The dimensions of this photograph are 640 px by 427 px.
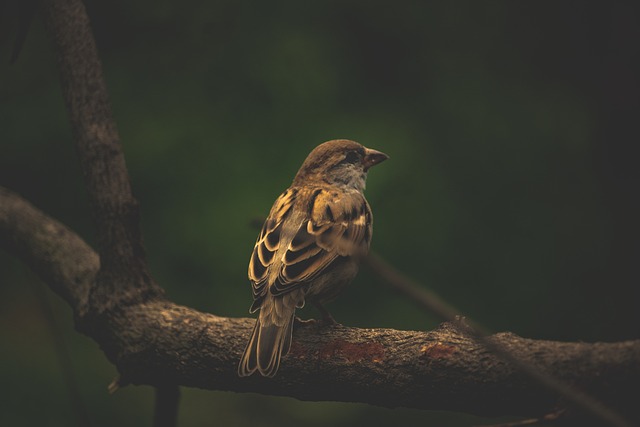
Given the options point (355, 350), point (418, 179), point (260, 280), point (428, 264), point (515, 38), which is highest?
point (515, 38)

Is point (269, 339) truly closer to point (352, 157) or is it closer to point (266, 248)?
point (266, 248)

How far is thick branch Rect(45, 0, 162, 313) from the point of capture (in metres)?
3.97

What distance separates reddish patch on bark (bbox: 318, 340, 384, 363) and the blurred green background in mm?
2910

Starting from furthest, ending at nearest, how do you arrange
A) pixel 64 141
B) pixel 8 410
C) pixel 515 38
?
pixel 515 38, pixel 64 141, pixel 8 410

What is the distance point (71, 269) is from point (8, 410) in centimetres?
216

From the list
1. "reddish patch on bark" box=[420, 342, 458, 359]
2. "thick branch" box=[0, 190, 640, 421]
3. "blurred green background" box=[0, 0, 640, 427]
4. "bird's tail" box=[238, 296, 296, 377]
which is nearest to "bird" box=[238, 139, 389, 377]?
"bird's tail" box=[238, 296, 296, 377]

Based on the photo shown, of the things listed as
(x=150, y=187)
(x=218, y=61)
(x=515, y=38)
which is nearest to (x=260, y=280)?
(x=150, y=187)

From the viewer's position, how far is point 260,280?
3854mm

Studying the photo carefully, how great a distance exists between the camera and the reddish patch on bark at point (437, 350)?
3.11m

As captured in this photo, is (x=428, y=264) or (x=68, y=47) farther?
(x=428, y=264)

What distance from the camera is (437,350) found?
10.3 ft

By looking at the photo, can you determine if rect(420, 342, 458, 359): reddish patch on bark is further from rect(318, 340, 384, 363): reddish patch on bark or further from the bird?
the bird

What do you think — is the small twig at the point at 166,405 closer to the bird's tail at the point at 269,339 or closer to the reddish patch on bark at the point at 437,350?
the bird's tail at the point at 269,339

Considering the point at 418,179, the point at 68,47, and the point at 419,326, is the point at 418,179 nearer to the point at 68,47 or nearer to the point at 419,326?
the point at 419,326
